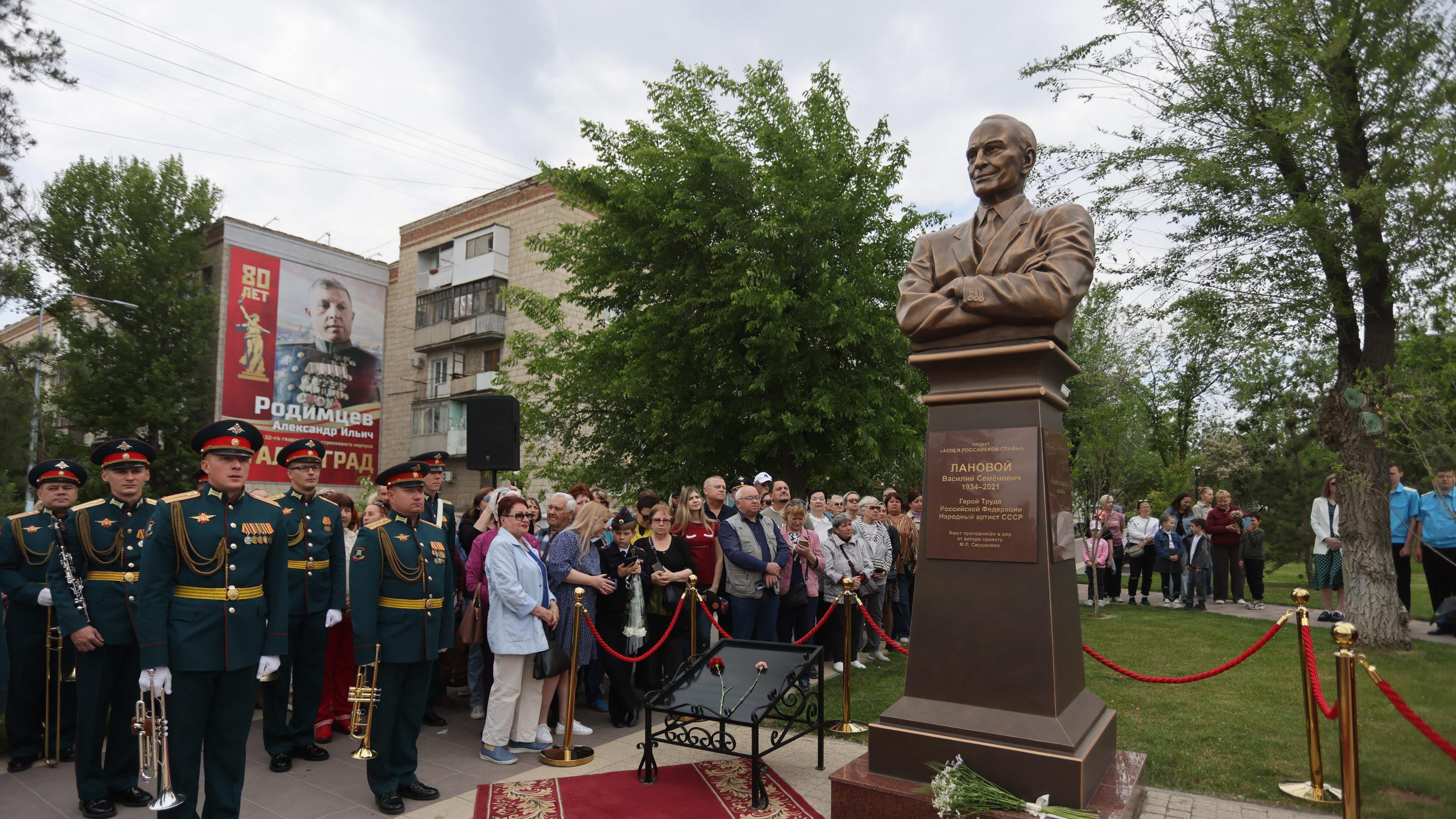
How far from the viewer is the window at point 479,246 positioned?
115ft

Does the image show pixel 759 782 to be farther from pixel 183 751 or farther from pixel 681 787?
pixel 183 751

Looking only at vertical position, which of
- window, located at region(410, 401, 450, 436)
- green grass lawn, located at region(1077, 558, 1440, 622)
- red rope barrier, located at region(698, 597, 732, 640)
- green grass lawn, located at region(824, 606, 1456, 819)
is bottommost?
green grass lawn, located at region(1077, 558, 1440, 622)

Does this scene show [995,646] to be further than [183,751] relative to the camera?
Yes

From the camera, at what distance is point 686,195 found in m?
14.8

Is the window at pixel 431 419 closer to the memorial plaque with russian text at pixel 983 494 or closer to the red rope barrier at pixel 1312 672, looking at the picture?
the memorial plaque with russian text at pixel 983 494

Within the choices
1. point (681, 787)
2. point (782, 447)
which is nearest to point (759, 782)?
point (681, 787)

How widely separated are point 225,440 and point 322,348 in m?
37.4

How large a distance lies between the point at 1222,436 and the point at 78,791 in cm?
4011

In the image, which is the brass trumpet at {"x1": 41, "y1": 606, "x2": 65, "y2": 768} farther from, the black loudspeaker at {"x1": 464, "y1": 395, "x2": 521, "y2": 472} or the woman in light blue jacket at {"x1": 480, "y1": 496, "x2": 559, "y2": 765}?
the black loudspeaker at {"x1": 464, "y1": 395, "x2": 521, "y2": 472}

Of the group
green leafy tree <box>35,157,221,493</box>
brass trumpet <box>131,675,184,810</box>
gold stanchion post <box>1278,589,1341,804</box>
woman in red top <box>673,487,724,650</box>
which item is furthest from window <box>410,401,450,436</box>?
gold stanchion post <box>1278,589,1341,804</box>

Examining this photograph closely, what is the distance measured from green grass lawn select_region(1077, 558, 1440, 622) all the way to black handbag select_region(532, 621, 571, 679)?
833cm

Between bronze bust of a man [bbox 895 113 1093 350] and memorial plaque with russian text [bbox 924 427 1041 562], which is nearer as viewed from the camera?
memorial plaque with russian text [bbox 924 427 1041 562]

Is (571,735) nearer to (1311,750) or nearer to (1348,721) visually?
(1348,721)

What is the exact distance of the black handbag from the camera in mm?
6328
